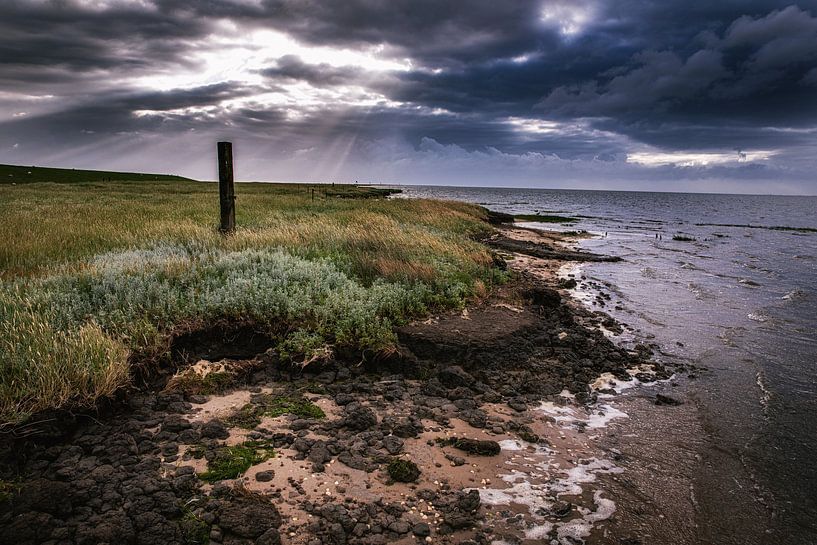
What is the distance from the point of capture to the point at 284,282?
9.77m

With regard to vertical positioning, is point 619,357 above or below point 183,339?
below

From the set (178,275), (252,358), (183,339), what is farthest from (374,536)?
(178,275)

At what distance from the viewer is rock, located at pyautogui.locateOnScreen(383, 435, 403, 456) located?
569 cm

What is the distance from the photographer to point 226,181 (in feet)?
49.8

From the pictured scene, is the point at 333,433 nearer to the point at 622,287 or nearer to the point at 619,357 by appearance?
the point at 619,357

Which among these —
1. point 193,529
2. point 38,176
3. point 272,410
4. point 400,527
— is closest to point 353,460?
point 400,527

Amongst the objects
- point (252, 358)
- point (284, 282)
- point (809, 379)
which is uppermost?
point (284, 282)

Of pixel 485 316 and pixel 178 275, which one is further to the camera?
pixel 485 316

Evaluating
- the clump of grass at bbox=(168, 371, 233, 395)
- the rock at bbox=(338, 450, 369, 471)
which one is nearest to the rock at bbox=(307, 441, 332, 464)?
the rock at bbox=(338, 450, 369, 471)

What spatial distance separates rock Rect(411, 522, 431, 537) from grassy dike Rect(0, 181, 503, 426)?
3.92m

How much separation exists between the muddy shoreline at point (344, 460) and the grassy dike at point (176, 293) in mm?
548

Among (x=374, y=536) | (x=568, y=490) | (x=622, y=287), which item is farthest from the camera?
(x=622, y=287)

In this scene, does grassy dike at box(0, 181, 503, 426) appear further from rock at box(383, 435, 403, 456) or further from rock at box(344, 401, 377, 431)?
rock at box(383, 435, 403, 456)

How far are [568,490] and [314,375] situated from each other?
4.19 metres
